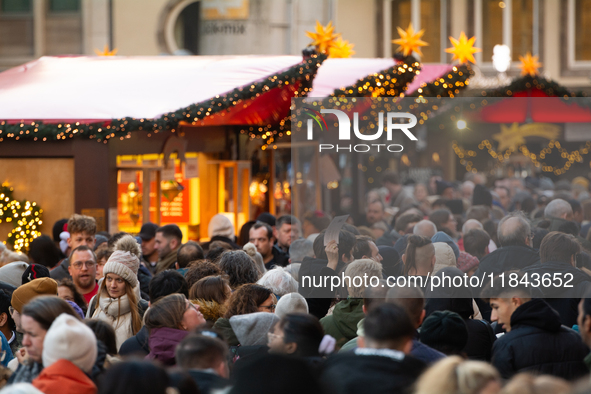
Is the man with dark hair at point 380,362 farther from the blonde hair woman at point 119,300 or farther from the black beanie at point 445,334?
the blonde hair woman at point 119,300

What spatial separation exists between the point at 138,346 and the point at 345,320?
1310 mm

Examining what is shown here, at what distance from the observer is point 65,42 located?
944 inches

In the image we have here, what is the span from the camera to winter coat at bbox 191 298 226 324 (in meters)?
5.32

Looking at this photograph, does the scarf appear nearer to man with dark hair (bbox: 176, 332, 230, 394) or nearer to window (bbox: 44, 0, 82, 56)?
man with dark hair (bbox: 176, 332, 230, 394)

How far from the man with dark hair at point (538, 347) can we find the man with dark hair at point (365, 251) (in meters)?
1.80

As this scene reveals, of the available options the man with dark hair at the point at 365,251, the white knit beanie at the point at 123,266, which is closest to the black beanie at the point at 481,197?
the man with dark hair at the point at 365,251

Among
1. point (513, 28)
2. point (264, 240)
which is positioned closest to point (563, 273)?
point (264, 240)

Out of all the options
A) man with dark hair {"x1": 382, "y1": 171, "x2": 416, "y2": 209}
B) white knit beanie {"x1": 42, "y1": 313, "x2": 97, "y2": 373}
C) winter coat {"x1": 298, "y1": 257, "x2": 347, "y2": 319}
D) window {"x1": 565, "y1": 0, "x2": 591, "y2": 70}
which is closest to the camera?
white knit beanie {"x1": 42, "y1": 313, "x2": 97, "y2": 373}

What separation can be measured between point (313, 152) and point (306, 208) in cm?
84

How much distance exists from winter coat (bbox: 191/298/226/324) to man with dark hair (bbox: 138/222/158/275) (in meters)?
3.56

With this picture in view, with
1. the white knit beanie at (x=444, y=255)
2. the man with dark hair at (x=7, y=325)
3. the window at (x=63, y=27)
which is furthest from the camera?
the window at (x=63, y=27)

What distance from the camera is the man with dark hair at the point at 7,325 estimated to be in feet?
18.4

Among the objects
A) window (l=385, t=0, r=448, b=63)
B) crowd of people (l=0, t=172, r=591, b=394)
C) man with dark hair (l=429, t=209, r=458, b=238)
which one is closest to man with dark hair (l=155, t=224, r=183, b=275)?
crowd of people (l=0, t=172, r=591, b=394)

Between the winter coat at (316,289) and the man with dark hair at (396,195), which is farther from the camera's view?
the man with dark hair at (396,195)
